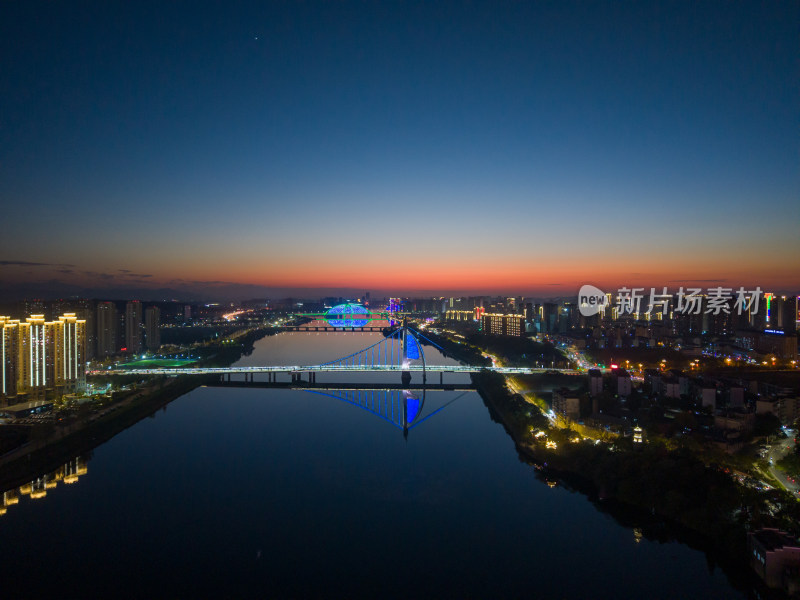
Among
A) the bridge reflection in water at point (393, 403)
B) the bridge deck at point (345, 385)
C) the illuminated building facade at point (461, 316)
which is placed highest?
the illuminated building facade at point (461, 316)

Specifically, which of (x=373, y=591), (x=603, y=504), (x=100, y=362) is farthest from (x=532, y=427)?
(x=100, y=362)

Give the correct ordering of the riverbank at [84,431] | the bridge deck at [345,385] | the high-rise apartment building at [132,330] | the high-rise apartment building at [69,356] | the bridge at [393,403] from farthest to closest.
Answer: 1. the high-rise apartment building at [132,330]
2. the bridge deck at [345,385]
3. the high-rise apartment building at [69,356]
4. the bridge at [393,403]
5. the riverbank at [84,431]

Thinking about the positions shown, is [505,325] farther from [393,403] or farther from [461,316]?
[393,403]

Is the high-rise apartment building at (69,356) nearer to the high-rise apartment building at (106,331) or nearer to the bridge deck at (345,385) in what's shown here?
the bridge deck at (345,385)

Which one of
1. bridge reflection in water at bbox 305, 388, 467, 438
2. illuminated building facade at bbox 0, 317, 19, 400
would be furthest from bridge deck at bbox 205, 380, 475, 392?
illuminated building facade at bbox 0, 317, 19, 400

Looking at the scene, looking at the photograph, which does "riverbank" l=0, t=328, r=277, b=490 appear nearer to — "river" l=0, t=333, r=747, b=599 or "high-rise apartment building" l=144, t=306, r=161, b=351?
"river" l=0, t=333, r=747, b=599

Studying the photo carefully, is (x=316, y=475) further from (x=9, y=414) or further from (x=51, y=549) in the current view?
(x=9, y=414)

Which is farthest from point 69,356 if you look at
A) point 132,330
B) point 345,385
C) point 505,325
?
point 505,325

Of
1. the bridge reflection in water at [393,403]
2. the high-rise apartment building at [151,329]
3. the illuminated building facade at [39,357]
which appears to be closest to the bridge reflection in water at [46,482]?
the illuminated building facade at [39,357]

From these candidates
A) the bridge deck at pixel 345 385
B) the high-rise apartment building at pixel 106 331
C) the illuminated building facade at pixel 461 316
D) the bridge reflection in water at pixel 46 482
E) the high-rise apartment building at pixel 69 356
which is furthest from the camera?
the illuminated building facade at pixel 461 316
